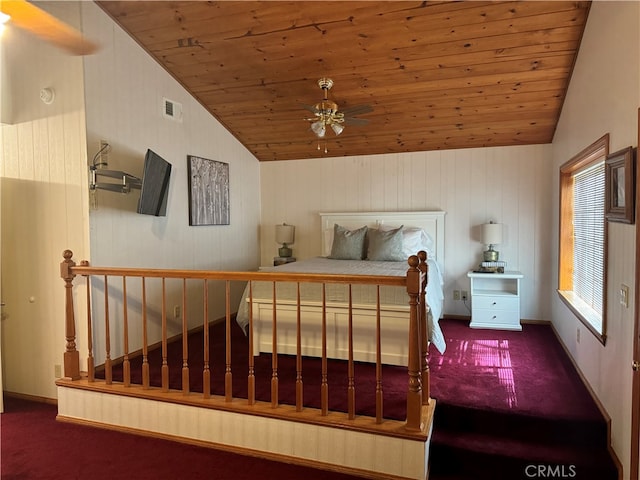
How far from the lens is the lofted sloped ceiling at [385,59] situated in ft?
10.9

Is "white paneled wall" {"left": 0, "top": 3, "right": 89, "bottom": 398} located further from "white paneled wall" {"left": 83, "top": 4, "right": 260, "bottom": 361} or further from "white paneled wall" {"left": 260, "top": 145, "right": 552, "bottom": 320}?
"white paneled wall" {"left": 260, "top": 145, "right": 552, "bottom": 320}

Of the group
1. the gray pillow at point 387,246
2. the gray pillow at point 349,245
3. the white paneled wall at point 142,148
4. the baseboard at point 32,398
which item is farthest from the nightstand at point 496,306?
the baseboard at point 32,398

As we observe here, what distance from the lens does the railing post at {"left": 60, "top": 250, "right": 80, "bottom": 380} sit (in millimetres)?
3137

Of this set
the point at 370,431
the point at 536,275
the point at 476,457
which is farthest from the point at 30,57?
the point at 536,275

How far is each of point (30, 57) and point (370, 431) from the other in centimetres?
377

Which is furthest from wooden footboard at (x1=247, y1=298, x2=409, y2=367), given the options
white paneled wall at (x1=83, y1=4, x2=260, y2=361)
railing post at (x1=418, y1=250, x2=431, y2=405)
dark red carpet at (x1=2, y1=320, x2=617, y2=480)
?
white paneled wall at (x1=83, y1=4, x2=260, y2=361)

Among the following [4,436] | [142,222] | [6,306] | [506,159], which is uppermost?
[506,159]

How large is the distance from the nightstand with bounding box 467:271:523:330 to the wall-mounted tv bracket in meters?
3.57

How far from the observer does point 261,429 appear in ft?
8.85

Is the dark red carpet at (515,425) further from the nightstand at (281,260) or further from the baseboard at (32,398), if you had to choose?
the baseboard at (32,398)

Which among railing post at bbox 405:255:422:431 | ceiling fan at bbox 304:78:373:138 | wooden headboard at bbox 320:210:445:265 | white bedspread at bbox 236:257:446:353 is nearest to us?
railing post at bbox 405:255:422:431

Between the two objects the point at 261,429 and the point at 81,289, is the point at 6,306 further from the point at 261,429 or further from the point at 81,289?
the point at 261,429

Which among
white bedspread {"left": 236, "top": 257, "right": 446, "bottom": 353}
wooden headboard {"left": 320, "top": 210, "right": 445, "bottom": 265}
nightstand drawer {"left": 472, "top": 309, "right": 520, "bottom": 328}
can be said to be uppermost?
wooden headboard {"left": 320, "top": 210, "right": 445, "bottom": 265}

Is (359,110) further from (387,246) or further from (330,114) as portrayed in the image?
(387,246)
